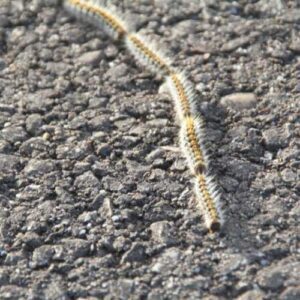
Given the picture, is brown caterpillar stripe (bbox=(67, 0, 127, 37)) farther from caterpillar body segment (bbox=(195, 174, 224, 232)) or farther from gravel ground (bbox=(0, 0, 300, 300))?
caterpillar body segment (bbox=(195, 174, 224, 232))

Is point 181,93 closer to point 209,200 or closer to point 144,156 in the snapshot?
point 144,156

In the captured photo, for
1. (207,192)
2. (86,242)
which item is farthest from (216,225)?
(86,242)

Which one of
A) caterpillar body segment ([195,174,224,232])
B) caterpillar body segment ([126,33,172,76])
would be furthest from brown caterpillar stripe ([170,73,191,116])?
caterpillar body segment ([195,174,224,232])

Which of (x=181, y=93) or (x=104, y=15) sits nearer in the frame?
(x=181, y=93)

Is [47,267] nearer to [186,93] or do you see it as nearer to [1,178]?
[1,178]

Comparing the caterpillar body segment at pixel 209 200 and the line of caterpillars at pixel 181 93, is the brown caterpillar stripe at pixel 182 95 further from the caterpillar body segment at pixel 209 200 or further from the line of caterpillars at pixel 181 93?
the caterpillar body segment at pixel 209 200

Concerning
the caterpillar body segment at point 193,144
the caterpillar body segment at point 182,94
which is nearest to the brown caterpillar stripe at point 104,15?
the caterpillar body segment at point 182,94

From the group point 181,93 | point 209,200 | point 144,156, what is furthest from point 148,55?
point 209,200
